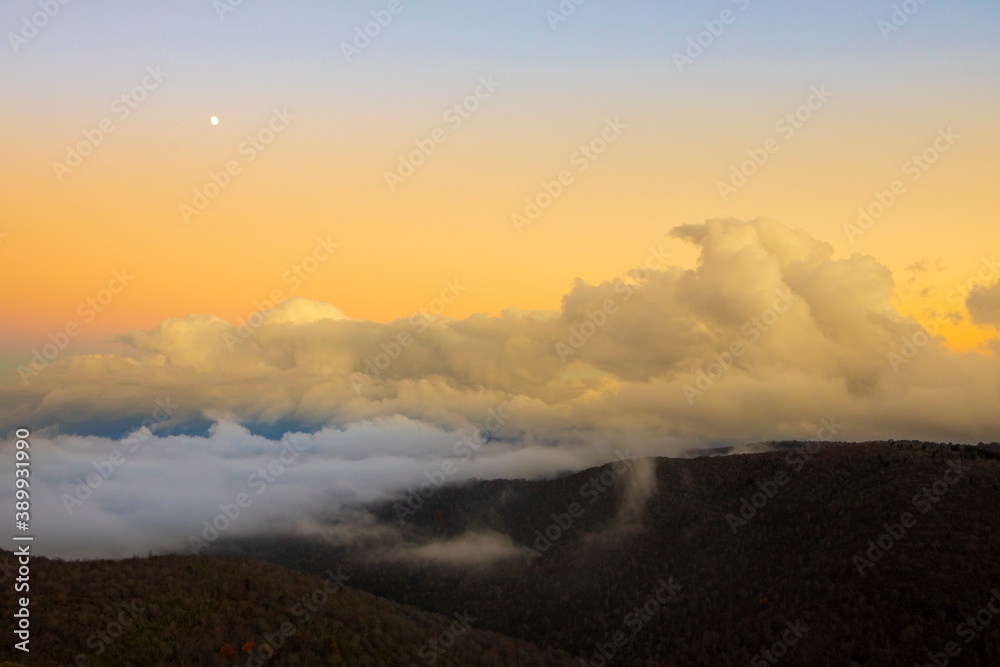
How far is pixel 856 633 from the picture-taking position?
265 ft

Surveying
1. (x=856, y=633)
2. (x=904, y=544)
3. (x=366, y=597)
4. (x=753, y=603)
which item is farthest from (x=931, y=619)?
(x=366, y=597)

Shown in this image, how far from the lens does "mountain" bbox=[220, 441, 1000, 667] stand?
79812mm

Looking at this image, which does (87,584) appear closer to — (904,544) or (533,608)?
(904,544)

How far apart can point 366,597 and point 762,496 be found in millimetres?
116565
